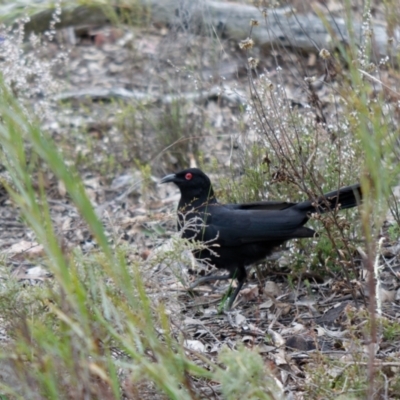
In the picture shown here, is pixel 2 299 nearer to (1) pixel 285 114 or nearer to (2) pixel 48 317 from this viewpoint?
(2) pixel 48 317

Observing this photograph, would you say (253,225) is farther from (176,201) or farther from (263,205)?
(176,201)

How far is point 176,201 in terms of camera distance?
6.61 meters

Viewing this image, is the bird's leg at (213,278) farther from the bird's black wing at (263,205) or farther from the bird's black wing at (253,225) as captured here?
the bird's black wing at (263,205)

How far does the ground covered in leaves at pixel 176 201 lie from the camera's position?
3729 millimetres

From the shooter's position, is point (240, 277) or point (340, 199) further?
point (240, 277)

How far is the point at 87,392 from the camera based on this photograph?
262cm

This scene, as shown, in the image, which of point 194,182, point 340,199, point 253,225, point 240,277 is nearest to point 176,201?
point 194,182

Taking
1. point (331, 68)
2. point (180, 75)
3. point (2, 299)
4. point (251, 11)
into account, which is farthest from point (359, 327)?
point (251, 11)

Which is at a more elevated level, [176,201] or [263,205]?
[263,205]

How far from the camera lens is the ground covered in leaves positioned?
12.2ft

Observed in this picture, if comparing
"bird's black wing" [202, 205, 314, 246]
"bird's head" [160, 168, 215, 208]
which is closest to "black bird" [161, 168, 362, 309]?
"bird's black wing" [202, 205, 314, 246]

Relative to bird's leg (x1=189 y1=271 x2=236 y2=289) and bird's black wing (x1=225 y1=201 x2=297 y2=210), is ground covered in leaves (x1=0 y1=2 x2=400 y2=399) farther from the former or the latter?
bird's black wing (x1=225 y1=201 x2=297 y2=210)

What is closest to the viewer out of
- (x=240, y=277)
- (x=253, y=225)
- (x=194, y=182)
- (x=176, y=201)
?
(x=253, y=225)

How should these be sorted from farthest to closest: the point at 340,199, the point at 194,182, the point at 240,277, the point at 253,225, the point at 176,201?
the point at 176,201
the point at 194,182
the point at 240,277
the point at 253,225
the point at 340,199
